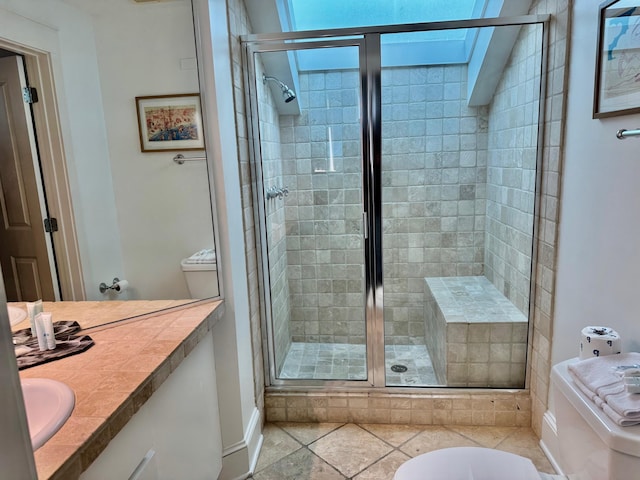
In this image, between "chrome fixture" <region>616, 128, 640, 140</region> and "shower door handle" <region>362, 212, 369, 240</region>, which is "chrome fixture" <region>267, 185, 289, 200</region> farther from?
"chrome fixture" <region>616, 128, 640, 140</region>

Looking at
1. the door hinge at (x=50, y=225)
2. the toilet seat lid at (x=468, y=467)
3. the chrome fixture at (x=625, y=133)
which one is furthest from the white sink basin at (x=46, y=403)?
the chrome fixture at (x=625, y=133)

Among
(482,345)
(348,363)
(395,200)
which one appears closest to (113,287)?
(348,363)

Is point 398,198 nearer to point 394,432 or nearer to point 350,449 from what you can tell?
point 394,432

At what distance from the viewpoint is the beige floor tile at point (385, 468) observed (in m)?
1.99

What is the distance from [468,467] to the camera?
1278mm

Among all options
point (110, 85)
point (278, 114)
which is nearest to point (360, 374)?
point (278, 114)

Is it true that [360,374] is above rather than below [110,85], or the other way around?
below

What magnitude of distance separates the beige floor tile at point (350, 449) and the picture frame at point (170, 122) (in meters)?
1.57

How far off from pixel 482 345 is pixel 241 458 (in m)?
1.39

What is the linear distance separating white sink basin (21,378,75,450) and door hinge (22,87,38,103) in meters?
0.82

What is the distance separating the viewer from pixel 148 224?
5.78 ft

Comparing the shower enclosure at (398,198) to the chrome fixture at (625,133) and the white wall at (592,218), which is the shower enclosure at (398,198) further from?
the chrome fixture at (625,133)

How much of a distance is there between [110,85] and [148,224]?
1.75 feet

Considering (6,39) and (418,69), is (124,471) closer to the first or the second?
(6,39)
